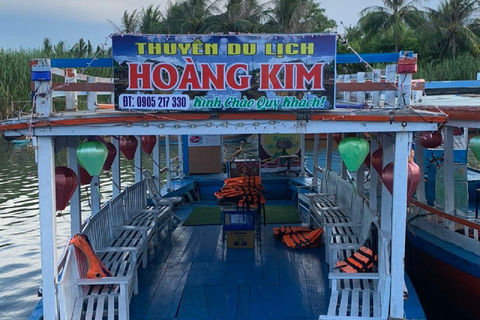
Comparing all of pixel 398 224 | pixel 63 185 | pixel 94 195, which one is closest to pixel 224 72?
pixel 63 185

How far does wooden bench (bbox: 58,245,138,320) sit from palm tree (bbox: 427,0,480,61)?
42.3m

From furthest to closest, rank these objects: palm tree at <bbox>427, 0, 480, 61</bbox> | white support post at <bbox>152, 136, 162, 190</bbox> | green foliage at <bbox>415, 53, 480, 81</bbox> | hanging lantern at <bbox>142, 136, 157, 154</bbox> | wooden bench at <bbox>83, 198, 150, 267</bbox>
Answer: palm tree at <bbox>427, 0, 480, 61</bbox>
green foliage at <bbox>415, 53, 480, 81</bbox>
white support post at <bbox>152, 136, 162, 190</bbox>
hanging lantern at <bbox>142, 136, 157, 154</bbox>
wooden bench at <bbox>83, 198, 150, 267</bbox>

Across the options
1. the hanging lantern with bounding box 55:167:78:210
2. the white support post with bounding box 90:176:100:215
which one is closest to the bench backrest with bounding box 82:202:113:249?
the white support post with bounding box 90:176:100:215

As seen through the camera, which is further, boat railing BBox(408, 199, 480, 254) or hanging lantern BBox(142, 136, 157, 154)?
hanging lantern BBox(142, 136, 157, 154)

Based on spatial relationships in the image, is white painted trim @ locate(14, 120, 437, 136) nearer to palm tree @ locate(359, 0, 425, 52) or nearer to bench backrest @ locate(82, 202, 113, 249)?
bench backrest @ locate(82, 202, 113, 249)

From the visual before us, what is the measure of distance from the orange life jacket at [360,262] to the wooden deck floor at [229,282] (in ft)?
2.05

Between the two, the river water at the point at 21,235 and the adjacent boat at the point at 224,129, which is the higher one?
the adjacent boat at the point at 224,129

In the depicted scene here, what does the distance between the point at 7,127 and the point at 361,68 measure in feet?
129

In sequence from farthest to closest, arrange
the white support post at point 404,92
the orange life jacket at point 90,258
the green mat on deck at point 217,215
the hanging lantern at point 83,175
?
the green mat on deck at point 217,215 → the hanging lantern at point 83,175 → the orange life jacket at point 90,258 → the white support post at point 404,92

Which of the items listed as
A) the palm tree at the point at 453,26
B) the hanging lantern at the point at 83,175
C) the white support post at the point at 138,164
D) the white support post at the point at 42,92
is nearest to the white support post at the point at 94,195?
the hanging lantern at the point at 83,175

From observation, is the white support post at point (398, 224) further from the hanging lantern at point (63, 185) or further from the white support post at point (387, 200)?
the hanging lantern at point (63, 185)

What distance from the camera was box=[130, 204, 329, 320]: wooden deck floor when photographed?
19.7 feet

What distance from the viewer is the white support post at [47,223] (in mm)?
4945

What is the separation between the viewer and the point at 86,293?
564cm
